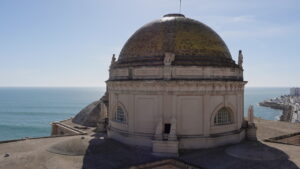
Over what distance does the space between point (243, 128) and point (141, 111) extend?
9.54 m

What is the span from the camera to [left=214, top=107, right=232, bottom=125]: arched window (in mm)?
21058

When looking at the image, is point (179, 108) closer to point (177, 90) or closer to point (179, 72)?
point (177, 90)

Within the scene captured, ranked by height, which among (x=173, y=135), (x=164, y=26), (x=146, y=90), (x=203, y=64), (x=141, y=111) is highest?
(x=164, y=26)

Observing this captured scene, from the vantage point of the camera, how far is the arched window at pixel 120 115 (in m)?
22.1

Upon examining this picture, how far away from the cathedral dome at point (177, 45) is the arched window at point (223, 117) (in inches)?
146

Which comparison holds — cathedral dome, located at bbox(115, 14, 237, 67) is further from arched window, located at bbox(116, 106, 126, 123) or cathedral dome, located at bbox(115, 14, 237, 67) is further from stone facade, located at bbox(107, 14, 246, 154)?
arched window, located at bbox(116, 106, 126, 123)

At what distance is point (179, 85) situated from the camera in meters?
19.5

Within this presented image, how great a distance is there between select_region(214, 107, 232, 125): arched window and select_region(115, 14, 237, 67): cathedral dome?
3700mm

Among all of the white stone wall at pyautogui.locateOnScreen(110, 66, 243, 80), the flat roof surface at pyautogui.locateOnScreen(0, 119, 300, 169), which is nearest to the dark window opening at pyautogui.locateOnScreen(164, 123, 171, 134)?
the flat roof surface at pyautogui.locateOnScreen(0, 119, 300, 169)

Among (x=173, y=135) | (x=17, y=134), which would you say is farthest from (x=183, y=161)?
(x=17, y=134)

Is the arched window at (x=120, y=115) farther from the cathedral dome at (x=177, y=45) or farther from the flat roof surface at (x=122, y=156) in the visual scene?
the cathedral dome at (x=177, y=45)

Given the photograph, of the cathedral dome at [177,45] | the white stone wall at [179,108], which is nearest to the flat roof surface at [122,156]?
the white stone wall at [179,108]

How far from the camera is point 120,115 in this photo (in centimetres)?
2250

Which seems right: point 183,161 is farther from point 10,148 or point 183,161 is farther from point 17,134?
point 17,134
